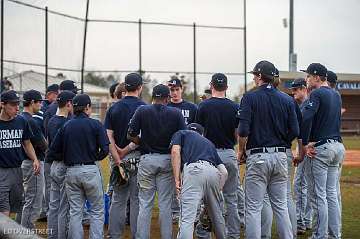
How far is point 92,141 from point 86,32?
14.1 meters

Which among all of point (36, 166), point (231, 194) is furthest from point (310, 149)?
point (36, 166)

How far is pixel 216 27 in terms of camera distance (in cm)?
2202

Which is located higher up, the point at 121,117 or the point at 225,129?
the point at 121,117

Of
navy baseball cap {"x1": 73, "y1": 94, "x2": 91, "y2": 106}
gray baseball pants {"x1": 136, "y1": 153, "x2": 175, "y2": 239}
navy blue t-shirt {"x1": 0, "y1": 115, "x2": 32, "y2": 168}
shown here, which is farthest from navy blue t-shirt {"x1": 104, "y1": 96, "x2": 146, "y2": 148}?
navy blue t-shirt {"x1": 0, "y1": 115, "x2": 32, "y2": 168}

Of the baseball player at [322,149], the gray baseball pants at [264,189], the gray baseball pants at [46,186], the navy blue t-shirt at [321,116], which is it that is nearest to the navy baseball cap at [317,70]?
the baseball player at [322,149]

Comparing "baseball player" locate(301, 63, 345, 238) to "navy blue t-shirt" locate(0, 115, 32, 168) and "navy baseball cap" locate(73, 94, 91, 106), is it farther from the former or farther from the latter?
"navy blue t-shirt" locate(0, 115, 32, 168)

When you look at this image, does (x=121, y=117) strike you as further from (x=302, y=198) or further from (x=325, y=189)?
(x=302, y=198)

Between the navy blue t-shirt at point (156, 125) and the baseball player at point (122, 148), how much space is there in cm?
62

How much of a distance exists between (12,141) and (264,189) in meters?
3.28

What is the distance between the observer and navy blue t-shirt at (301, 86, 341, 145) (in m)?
7.19

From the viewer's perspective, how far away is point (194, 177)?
6.19 metres

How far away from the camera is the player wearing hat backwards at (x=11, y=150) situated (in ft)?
24.0

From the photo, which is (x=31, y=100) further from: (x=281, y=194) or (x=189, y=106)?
(x=281, y=194)

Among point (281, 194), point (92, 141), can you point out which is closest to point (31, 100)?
point (92, 141)
